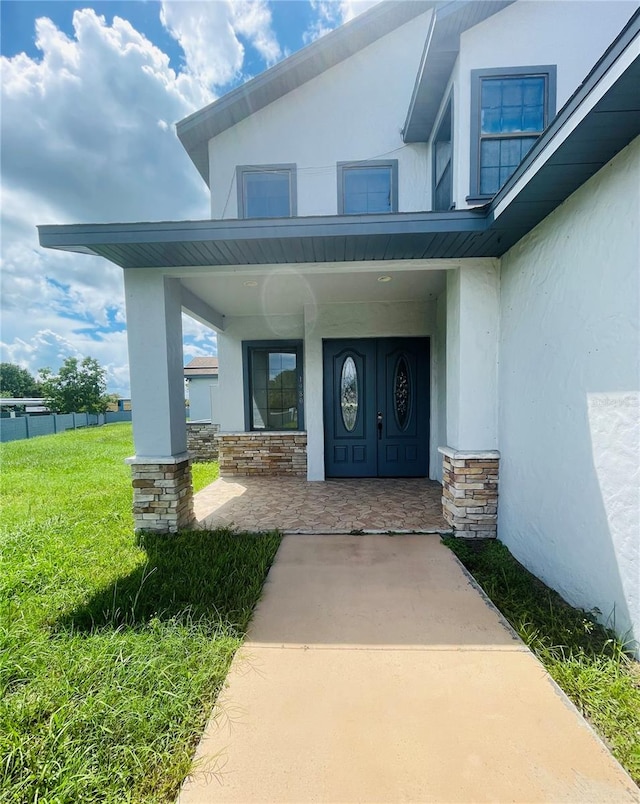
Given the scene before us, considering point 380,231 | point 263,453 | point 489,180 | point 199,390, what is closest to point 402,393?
point 263,453

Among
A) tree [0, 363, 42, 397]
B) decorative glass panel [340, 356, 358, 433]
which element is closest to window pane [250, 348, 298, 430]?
decorative glass panel [340, 356, 358, 433]

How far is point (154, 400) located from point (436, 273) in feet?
13.2

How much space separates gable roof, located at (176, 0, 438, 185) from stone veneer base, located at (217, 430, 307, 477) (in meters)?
5.48

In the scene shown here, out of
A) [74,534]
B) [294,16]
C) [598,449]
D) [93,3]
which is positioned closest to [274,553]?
[74,534]

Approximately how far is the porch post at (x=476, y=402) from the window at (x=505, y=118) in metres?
1.28

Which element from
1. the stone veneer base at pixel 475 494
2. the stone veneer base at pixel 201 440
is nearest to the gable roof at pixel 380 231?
the stone veneer base at pixel 475 494

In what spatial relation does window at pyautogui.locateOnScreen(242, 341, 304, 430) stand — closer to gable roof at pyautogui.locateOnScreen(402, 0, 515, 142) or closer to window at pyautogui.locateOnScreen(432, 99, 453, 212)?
window at pyautogui.locateOnScreen(432, 99, 453, 212)

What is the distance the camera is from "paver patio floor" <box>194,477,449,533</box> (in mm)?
4141

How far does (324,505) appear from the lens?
16.0 ft

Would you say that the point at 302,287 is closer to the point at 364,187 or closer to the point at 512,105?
the point at 364,187

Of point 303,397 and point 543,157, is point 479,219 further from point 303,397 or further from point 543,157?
point 303,397

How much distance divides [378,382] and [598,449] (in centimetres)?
410

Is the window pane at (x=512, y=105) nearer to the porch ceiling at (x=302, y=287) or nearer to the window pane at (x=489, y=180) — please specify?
the window pane at (x=489, y=180)

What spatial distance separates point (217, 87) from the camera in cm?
703
